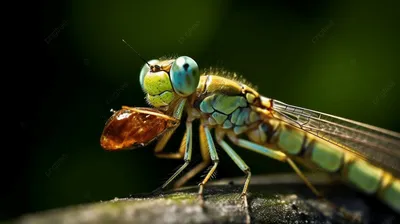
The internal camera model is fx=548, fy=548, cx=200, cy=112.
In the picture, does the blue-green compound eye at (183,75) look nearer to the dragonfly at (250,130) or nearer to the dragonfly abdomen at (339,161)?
the dragonfly at (250,130)

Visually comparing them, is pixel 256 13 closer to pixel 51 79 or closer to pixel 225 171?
pixel 225 171

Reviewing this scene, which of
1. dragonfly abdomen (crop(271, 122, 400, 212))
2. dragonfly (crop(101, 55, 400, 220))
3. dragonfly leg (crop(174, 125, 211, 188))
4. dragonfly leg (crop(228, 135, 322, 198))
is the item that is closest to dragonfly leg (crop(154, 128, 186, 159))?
dragonfly (crop(101, 55, 400, 220))

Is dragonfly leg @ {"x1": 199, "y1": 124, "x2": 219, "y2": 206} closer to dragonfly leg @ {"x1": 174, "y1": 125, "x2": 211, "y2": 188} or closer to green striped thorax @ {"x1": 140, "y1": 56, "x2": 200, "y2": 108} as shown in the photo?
dragonfly leg @ {"x1": 174, "y1": 125, "x2": 211, "y2": 188}

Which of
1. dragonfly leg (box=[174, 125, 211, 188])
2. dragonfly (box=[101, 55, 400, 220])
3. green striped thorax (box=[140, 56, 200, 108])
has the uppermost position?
green striped thorax (box=[140, 56, 200, 108])

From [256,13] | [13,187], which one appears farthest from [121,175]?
[256,13]

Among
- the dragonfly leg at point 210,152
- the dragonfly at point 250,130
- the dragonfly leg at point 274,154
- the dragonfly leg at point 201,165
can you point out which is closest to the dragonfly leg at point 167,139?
the dragonfly at point 250,130
